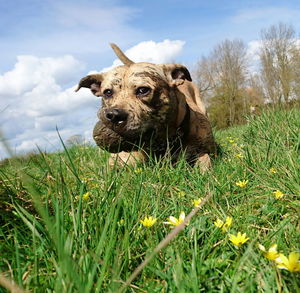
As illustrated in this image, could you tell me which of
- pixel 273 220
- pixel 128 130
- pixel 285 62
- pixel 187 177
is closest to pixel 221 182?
pixel 187 177

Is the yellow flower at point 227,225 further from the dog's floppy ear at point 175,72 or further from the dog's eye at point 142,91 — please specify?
the dog's floppy ear at point 175,72

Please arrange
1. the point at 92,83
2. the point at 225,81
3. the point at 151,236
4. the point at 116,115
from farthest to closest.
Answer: the point at 225,81
the point at 92,83
the point at 116,115
the point at 151,236

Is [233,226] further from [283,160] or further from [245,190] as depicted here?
[283,160]

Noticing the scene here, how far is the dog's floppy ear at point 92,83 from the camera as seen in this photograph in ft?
13.3

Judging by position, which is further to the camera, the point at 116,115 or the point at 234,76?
the point at 234,76

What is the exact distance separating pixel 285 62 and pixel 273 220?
28009mm

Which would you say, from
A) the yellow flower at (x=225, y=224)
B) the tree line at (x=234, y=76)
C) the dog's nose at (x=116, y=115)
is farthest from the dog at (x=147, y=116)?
the tree line at (x=234, y=76)

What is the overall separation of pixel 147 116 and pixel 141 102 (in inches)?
7.2

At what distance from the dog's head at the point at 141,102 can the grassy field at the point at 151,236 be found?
0.82 metres

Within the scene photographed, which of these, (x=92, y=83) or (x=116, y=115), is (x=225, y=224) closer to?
(x=116, y=115)

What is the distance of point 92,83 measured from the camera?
166 inches

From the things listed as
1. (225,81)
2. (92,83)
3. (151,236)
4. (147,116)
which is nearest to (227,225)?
(151,236)

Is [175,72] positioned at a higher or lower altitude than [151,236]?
higher

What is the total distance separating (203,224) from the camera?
5.24 feet
